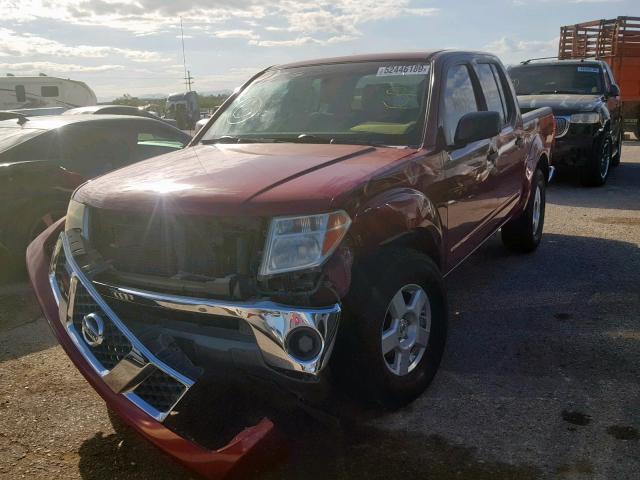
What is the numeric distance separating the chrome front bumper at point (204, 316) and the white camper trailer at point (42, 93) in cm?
1181

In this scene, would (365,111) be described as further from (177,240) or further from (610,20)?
(610,20)

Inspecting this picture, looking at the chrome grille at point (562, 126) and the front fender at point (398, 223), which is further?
the chrome grille at point (562, 126)

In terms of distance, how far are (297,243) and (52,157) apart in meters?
→ 3.99

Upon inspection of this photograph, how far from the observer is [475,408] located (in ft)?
10.5

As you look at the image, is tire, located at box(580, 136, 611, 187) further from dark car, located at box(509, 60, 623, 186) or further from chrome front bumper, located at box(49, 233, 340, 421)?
chrome front bumper, located at box(49, 233, 340, 421)

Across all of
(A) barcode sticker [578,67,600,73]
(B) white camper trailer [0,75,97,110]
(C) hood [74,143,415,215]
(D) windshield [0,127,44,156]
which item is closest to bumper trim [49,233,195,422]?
(C) hood [74,143,415,215]

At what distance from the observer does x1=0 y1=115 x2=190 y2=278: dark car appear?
518 centimetres

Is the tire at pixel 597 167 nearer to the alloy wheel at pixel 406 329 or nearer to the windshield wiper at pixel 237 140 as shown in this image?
the windshield wiper at pixel 237 140

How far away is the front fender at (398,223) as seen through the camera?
2.76m

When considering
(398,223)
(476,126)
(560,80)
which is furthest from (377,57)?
(560,80)

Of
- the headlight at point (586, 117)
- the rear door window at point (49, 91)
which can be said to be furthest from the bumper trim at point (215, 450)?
the rear door window at point (49, 91)

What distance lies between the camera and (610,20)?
55.0 feet

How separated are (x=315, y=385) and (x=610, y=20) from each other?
57.0 feet

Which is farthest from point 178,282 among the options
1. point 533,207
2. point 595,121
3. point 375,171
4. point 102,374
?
point 595,121
